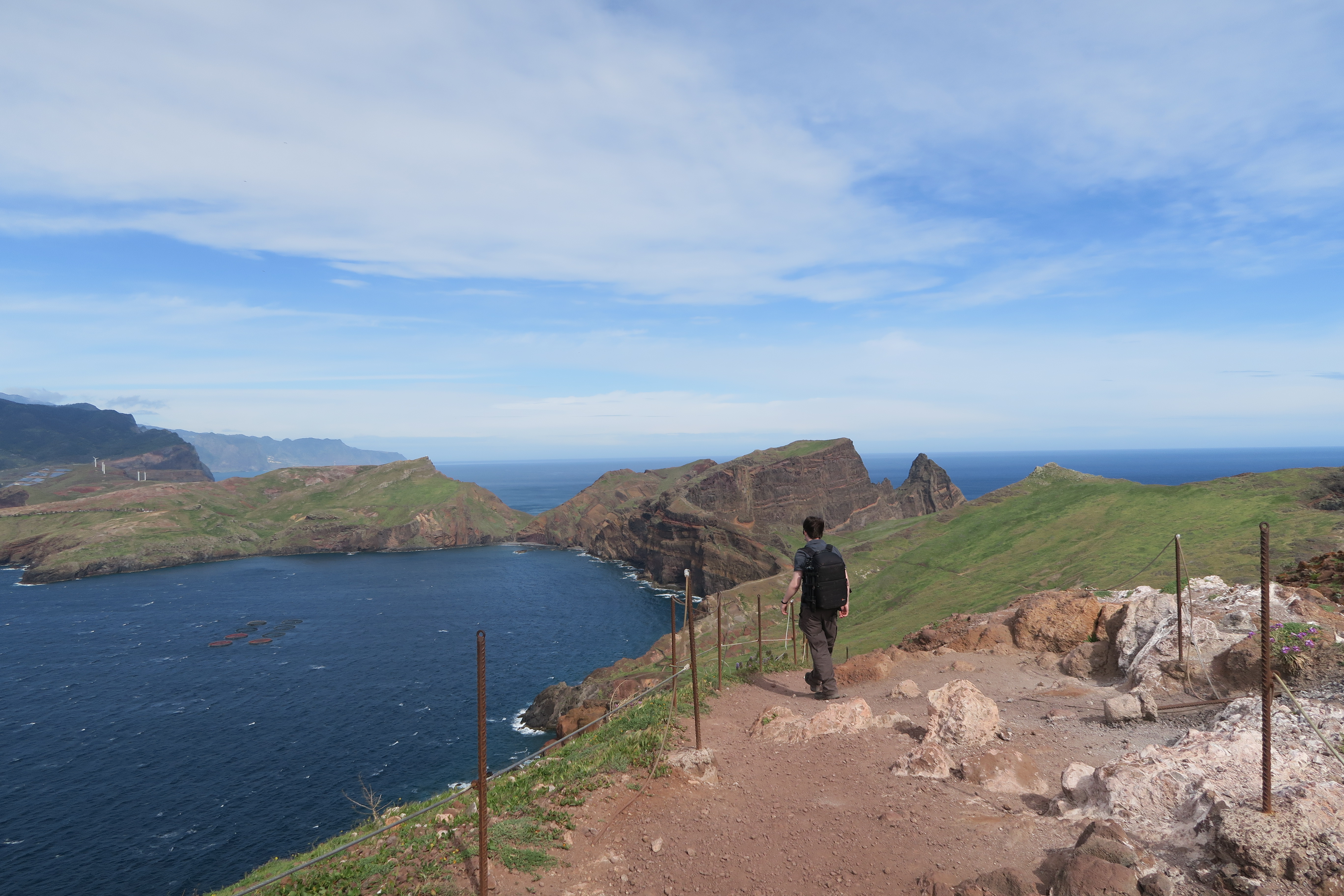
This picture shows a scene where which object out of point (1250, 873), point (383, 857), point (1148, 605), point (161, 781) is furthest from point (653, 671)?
point (1250, 873)

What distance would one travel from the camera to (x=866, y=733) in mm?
11633

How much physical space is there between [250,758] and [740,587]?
52.7m

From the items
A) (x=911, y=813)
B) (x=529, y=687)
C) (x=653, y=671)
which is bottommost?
(x=529, y=687)

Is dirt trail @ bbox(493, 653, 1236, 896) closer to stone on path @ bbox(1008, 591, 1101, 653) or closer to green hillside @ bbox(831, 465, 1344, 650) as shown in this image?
stone on path @ bbox(1008, 591, 1101, 653)

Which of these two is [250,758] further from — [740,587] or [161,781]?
[740,587]

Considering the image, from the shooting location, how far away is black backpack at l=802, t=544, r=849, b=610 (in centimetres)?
1184

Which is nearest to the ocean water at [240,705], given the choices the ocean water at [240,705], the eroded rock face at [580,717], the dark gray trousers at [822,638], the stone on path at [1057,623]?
the ocean water at [240,705]

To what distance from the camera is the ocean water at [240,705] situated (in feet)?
119

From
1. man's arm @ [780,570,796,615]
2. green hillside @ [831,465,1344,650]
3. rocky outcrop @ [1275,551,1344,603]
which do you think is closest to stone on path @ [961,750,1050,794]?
man's arm @ [780,570,796,615]

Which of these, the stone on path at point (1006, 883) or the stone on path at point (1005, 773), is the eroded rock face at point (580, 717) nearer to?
the stone on path at point (1005, 773)

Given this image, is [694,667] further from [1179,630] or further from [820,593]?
[1179,630]

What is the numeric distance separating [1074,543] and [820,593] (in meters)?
50.3

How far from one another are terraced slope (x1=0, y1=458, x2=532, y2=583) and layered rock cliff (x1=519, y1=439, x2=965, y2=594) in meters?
24.5

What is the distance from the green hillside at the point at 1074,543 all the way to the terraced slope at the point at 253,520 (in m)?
125
